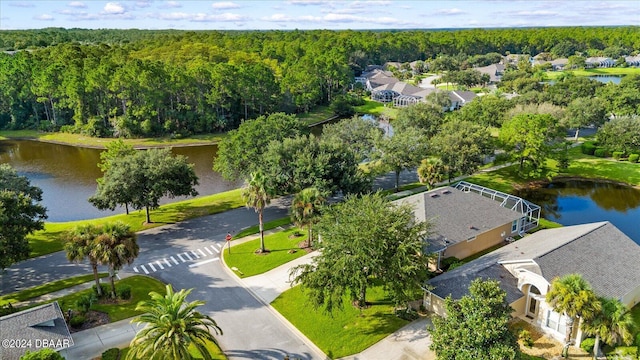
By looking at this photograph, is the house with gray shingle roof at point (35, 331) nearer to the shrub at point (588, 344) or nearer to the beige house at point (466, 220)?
the beige house at point (466, 220)

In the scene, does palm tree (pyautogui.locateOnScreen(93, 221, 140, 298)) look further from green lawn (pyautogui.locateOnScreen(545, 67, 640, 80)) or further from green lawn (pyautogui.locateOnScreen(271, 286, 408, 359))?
green lawn (pyautogui.locateOnScreen(545, 67, 640, 80))

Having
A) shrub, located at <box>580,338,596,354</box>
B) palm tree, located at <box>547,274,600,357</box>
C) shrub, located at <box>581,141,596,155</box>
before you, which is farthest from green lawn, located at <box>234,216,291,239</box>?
shrub, located at <box>581,141,596,155</box>

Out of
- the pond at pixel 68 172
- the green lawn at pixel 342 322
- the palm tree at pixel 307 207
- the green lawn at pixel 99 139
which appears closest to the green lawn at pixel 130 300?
the green lawn at pixel 342 322

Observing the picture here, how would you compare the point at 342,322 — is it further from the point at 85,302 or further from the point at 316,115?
the point at 316,115

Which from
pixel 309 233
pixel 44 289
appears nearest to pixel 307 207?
pixel 309 233

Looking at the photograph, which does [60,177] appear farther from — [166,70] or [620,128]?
[620,128]

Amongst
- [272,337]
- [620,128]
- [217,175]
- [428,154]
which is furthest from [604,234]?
[217,175]
